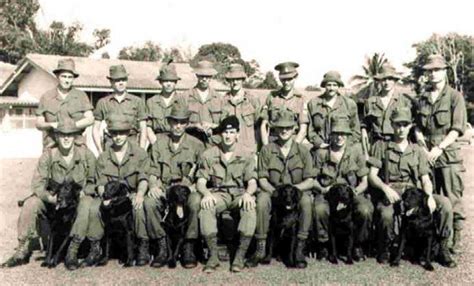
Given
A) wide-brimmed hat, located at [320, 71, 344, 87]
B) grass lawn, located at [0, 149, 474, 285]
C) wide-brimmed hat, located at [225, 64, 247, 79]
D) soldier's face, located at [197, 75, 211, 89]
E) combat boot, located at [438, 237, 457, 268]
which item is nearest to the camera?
grass lawn, located at [0, 149, 474, 285]

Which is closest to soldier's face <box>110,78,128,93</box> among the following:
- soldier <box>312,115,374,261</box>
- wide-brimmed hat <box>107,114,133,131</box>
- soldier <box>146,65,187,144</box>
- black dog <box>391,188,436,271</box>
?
soldier <box>146,65,187,144</box>

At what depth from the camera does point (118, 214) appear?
5363 mm

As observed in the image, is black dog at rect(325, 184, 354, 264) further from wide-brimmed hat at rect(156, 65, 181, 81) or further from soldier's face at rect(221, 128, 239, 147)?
wide-brimmed hat at rect(156, 65, 181, 81)

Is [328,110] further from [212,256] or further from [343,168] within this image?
[212,256]

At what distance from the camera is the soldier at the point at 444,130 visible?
5.95 metres

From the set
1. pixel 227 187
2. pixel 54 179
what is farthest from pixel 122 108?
pixel 227 187

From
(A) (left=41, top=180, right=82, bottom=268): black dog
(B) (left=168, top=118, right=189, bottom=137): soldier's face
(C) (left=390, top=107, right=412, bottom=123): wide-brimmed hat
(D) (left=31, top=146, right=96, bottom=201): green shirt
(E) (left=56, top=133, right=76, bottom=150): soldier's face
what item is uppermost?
(C) (left=390, top=107, right=412, bottom=123): wide-brimmed hat

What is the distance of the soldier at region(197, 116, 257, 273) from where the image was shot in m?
5.36

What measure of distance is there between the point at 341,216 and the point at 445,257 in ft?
3.65

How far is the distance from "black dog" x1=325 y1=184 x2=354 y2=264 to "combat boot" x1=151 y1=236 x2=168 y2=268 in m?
1.69

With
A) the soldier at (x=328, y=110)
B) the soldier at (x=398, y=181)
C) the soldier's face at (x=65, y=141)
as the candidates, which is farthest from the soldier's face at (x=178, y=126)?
the soldier at (x=398, y=181)

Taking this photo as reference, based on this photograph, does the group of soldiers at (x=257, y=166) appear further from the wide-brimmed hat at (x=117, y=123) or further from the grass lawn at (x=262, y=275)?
the grass lawn at (x=262, y=275)

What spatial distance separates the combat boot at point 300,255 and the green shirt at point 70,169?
7.32 ft

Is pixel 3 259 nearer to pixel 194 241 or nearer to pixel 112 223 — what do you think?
pixel 112 223
